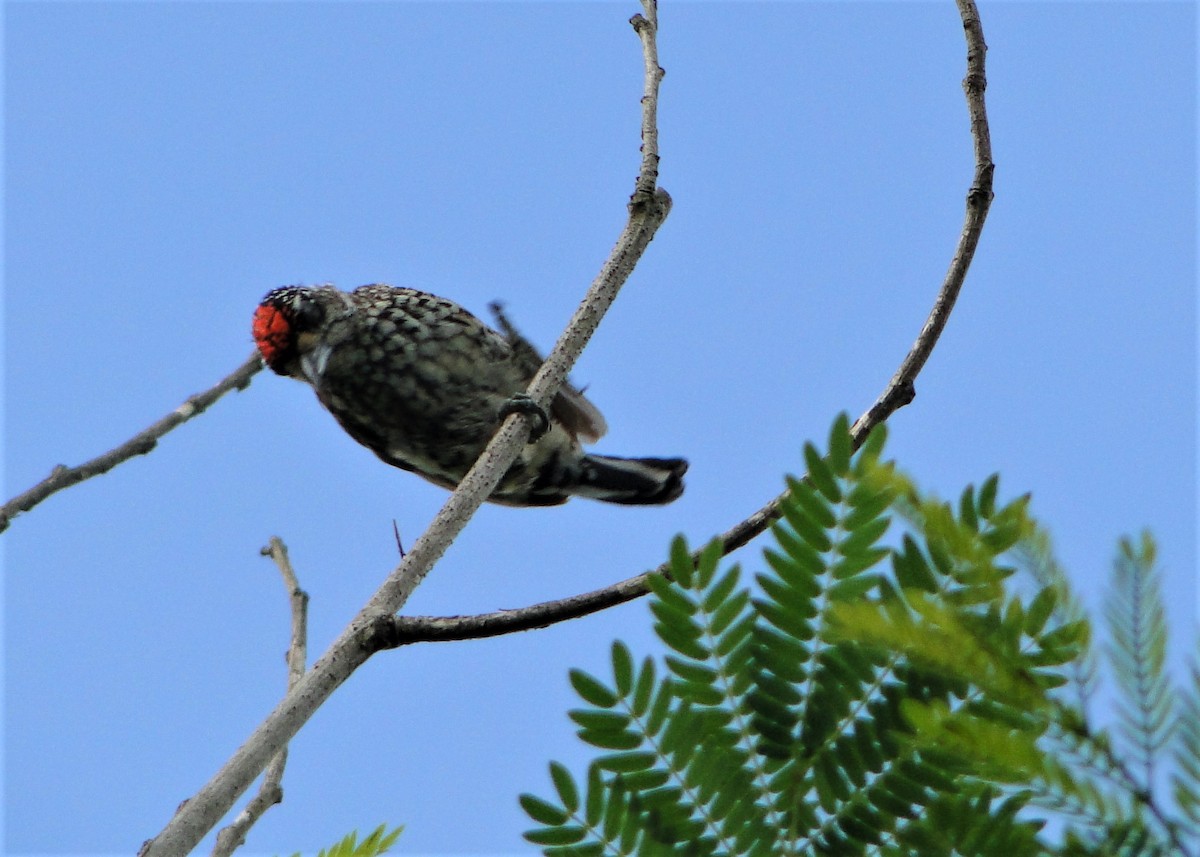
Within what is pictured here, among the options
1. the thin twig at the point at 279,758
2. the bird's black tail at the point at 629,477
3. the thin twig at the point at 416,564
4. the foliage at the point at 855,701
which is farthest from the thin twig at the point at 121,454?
the bird's black tail at the point at 629,477

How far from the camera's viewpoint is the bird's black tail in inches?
224

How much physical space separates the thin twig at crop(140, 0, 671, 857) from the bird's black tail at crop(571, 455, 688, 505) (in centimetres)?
234

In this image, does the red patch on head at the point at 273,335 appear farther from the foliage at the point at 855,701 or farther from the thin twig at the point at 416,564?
the foliage at the point at 855,701

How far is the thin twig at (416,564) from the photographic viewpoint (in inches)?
82.0

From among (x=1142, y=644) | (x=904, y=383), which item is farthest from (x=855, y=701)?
(x=904, y=383)

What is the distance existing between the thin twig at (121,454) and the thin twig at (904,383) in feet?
3.14

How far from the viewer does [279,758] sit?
2902 mm

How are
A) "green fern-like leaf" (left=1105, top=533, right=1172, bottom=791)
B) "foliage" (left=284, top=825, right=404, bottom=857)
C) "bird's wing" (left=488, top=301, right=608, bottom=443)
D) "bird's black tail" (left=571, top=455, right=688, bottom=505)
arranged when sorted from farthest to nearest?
"bird's black tail" (left=571, top=455, right=688, bottom=505) → "bird's wing" (left=488, top=301, right=608, bottom=443) → "foliage" (left=284, top=825, right=404, bottom=857) → "green fern-like leaf" (left=1105, top=533, right=1172, bottom=791)

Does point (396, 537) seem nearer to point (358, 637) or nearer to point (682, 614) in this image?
point (358, 637)

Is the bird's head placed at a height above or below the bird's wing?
above

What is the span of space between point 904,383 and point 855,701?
1787mm

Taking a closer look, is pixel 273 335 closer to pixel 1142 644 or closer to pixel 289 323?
pixel 289 323

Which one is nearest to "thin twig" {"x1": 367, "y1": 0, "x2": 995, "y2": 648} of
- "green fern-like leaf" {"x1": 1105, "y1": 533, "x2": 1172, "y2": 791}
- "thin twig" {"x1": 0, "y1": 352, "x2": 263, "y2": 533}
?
"thin twig" {"x1": 0, "y1": 352, "x2": 263, "y2": 533}

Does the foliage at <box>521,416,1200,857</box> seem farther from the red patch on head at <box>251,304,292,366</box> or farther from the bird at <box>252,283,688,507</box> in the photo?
the red patch on head at <box>251,304,292,366</box>
